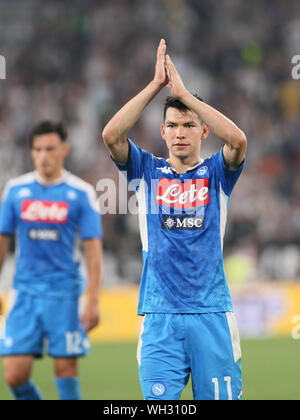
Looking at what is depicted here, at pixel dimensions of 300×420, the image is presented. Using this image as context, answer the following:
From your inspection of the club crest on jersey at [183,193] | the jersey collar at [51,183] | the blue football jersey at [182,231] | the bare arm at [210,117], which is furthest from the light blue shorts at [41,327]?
the bare arm at [210,117]

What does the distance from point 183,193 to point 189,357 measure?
2.98 feet

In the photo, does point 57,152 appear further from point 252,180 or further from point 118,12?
point 118,12

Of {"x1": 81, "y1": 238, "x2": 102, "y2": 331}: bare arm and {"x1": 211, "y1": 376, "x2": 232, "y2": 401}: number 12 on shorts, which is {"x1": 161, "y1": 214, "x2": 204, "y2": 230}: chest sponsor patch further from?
{"x1": 81, "y1": 238, "x2": 102, "y2": 331}: bare arm

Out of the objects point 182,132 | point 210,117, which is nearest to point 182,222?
point 182,132

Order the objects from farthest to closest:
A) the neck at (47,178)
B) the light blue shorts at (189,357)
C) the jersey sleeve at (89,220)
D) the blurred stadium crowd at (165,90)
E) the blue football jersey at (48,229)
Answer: the blurred stadium crowd at (165,90) → the neck at (47,178) → the jersey sleeve at (89,220) → the blue football jersey at (48,229) → the light blue shorts at (189,357)

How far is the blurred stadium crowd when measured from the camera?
587 inches

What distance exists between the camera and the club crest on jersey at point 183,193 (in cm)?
468

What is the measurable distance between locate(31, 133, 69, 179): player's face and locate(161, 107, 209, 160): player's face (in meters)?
2.26

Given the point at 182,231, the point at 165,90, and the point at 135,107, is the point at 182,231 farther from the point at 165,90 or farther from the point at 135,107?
the point at 165,90

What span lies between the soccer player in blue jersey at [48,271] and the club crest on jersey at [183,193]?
2.05 meters

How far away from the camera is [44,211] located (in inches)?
263

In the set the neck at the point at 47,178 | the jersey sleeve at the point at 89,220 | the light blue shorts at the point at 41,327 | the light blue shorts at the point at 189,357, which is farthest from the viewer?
the neck at the point at 47,178

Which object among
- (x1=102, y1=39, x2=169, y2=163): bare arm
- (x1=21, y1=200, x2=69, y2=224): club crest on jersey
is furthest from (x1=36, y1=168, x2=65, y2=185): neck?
(x1=102, y1=39, x2=169, y2=163): bare arm

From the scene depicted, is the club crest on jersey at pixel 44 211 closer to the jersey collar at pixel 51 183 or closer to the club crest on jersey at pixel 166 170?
the jersey collar at pixel 51 183
